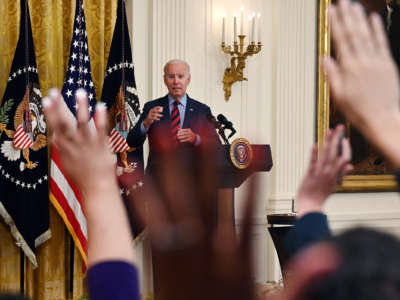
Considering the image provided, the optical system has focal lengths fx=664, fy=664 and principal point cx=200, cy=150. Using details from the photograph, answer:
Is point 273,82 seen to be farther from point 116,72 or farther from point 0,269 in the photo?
point 0,269

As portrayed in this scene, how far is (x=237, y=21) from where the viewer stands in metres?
6.89

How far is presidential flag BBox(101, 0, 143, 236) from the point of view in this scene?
5723mm

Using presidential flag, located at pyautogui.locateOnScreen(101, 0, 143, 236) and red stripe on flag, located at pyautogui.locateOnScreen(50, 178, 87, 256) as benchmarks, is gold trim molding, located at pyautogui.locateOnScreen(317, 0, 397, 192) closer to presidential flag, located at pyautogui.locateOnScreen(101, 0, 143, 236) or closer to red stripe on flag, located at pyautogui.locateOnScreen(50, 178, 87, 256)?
presidential flag, located at pyautogui.locateOnScreen(101, 0, 143, 236)

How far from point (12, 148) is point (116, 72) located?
3.67ft

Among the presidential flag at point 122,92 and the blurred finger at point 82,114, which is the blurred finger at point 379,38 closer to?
the blurred finger at point 82,114

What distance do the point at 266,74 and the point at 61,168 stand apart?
264cm

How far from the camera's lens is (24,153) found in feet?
17.9

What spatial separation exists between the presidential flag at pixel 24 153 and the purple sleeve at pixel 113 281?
4766 millimetres

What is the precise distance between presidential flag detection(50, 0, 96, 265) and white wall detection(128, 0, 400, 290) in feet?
2.48

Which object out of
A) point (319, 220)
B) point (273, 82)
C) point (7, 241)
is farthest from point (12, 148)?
point (319, 220)

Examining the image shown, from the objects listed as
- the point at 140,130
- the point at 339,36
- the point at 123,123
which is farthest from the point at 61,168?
the point at 339,36

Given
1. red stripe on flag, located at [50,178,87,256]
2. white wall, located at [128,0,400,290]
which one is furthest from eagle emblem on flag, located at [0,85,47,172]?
white wall, located at [128,0,400,290]

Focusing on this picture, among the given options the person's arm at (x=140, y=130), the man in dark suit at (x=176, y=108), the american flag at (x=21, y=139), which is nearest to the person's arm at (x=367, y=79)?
the person's arm at (x=140, y=130)

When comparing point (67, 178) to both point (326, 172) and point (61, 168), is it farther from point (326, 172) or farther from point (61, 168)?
point (326, 172)
